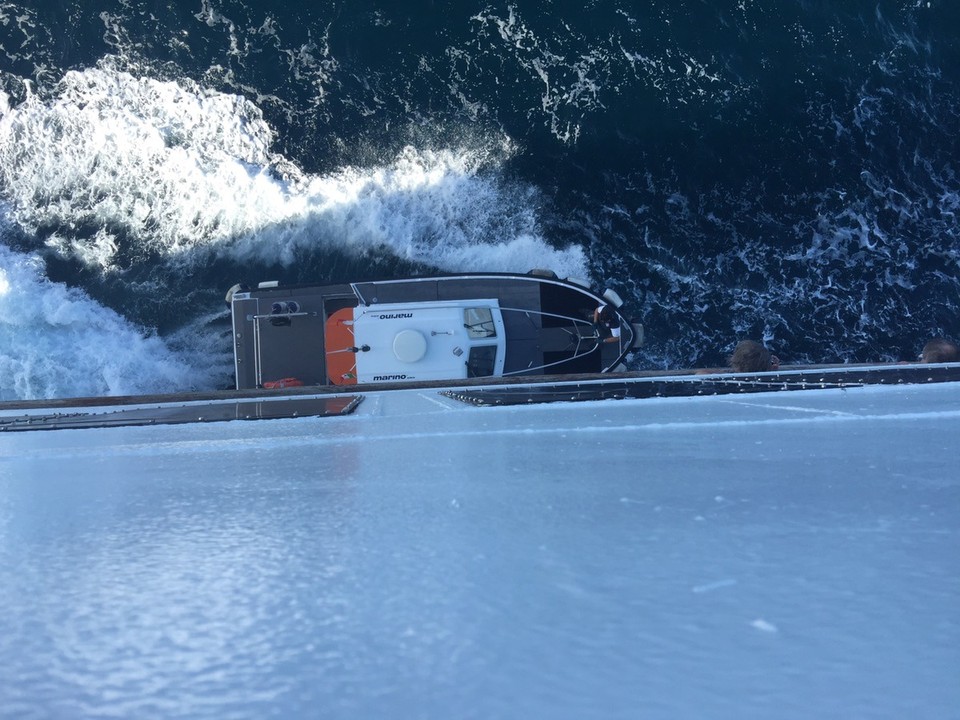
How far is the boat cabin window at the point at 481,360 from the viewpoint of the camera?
47.1ft

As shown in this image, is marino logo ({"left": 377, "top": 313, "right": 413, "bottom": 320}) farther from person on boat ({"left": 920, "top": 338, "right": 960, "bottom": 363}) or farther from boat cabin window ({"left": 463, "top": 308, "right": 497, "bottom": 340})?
person on boat ({"left": 920, "top": 338, "right": 960, "bottom": 363})

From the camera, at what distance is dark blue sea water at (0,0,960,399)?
15844 millimetres

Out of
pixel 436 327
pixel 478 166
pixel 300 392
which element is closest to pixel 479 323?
pixel 436 327

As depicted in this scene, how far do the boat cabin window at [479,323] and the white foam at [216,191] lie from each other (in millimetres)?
1708

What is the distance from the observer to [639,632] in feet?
3.90

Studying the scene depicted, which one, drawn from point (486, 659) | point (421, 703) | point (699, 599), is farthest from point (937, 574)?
point (421, 703)

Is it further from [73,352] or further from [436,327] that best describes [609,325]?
[73,352]

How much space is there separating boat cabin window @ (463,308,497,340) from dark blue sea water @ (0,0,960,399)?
1.71 m

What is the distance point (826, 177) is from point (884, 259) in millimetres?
1926

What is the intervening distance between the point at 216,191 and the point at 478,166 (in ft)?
16.9

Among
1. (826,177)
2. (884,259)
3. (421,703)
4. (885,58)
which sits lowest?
(421,703)

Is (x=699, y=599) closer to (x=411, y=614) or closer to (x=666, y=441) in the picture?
(x=411, y=614)

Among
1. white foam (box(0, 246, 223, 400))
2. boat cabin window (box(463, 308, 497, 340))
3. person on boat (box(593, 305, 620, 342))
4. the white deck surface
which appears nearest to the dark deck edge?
A: the white deck surface

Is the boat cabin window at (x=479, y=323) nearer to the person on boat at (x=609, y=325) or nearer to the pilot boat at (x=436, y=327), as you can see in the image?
the pilot boat at (x=436, y=327)
